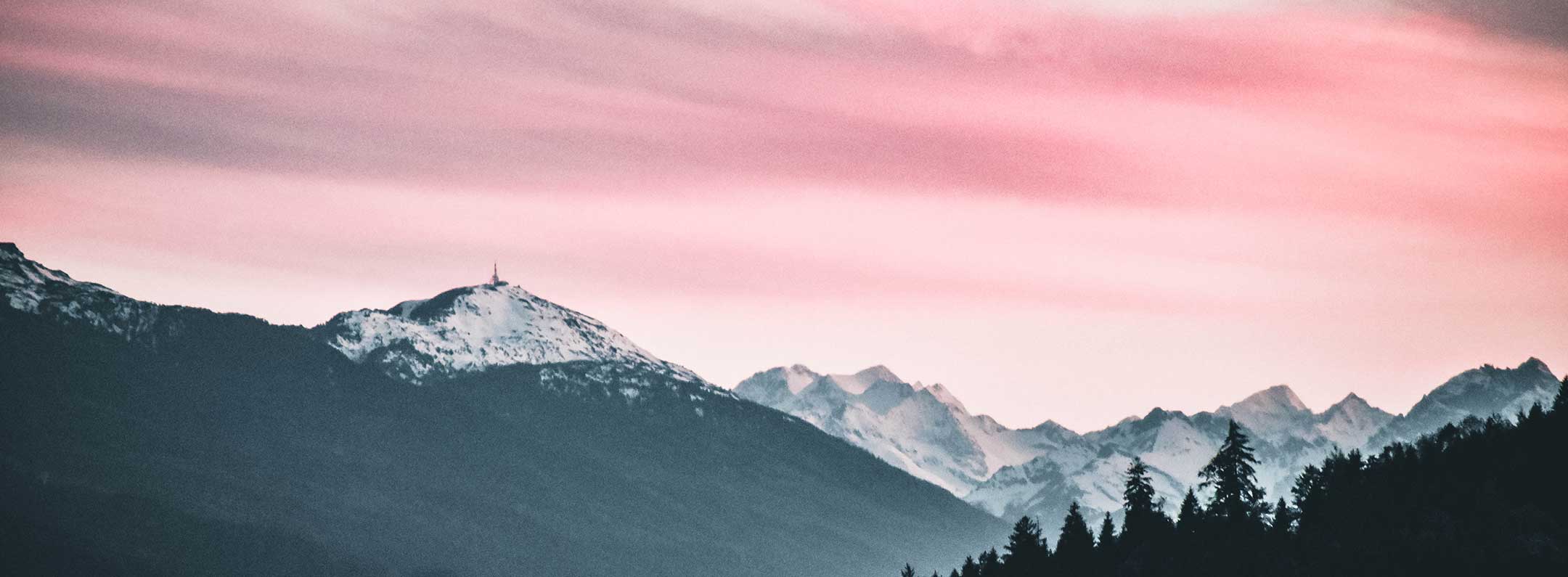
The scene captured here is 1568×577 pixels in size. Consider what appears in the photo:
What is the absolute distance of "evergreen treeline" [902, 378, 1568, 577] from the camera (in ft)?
456

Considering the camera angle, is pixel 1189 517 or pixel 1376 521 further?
pixel 1189 517

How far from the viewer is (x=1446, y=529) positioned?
14312 centimetres

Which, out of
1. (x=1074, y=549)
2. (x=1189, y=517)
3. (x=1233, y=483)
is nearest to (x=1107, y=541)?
(x=1074, y=549)

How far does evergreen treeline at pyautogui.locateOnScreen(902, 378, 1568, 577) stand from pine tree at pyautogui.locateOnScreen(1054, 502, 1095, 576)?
0.15 metres

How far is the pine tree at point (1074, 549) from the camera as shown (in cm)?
18012

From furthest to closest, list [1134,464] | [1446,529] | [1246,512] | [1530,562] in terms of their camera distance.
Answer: [1134,464] < [1246,512] < [1446,529] < [1530,562]

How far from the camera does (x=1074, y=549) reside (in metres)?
183

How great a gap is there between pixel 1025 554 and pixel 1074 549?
24.7 ft

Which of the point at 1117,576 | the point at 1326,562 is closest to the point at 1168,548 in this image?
the point at 1117,576

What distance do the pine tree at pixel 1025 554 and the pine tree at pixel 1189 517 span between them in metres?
14.9

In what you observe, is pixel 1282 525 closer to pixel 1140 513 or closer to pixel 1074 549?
pixel 1140 513

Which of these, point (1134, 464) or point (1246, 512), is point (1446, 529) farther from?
point (1134, 464)

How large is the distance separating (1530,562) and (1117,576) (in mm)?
45521

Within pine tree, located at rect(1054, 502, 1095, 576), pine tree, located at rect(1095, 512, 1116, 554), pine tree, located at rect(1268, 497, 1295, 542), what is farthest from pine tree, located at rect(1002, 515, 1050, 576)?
pine tree, located at rect(1268, 497, 1295, 542)
